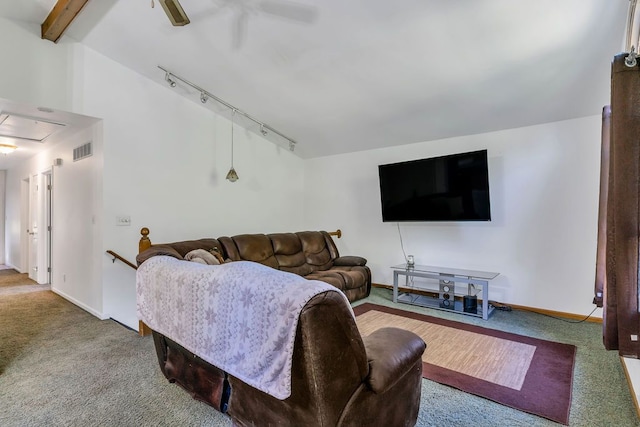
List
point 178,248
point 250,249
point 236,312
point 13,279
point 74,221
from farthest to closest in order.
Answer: point 13,279, point 74,221, point 250,249, point 178,248, point 236,312

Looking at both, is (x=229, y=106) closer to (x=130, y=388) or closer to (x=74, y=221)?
(x=74, y=221)

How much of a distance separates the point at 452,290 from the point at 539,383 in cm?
180

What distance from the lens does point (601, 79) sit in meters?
3.02

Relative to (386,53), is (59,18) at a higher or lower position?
higher

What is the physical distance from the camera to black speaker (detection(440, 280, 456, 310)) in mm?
4109

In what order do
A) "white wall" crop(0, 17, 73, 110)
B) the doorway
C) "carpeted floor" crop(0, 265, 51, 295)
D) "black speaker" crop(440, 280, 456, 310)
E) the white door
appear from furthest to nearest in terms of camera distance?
the white door < the doorway < "carpeted floor" crop(0, 265, 51, 295) < "black speaker" crop(440, 280, 456, 310) < "white wall" crop(0, 17, 73, 110)

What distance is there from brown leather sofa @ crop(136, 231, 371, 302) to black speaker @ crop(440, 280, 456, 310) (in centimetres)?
100

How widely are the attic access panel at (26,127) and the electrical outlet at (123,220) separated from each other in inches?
55.3

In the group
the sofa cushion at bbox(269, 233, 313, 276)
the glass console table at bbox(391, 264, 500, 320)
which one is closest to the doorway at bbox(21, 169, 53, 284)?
the sofa cushion at bbox(269, 233, 313, 276)

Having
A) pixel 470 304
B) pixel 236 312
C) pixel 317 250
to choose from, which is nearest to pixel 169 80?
pixel 317 250

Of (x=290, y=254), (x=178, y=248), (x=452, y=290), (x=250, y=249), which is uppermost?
(x=178, y=248)

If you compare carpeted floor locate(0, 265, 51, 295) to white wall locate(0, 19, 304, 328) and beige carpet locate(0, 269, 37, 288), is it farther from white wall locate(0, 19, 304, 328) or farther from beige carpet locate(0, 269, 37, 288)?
white wall locate(0, 19, 304, 328)

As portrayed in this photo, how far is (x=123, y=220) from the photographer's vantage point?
385 centimetres

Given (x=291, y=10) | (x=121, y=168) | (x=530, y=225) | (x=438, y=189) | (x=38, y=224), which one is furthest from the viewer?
(x=38, y=224)
